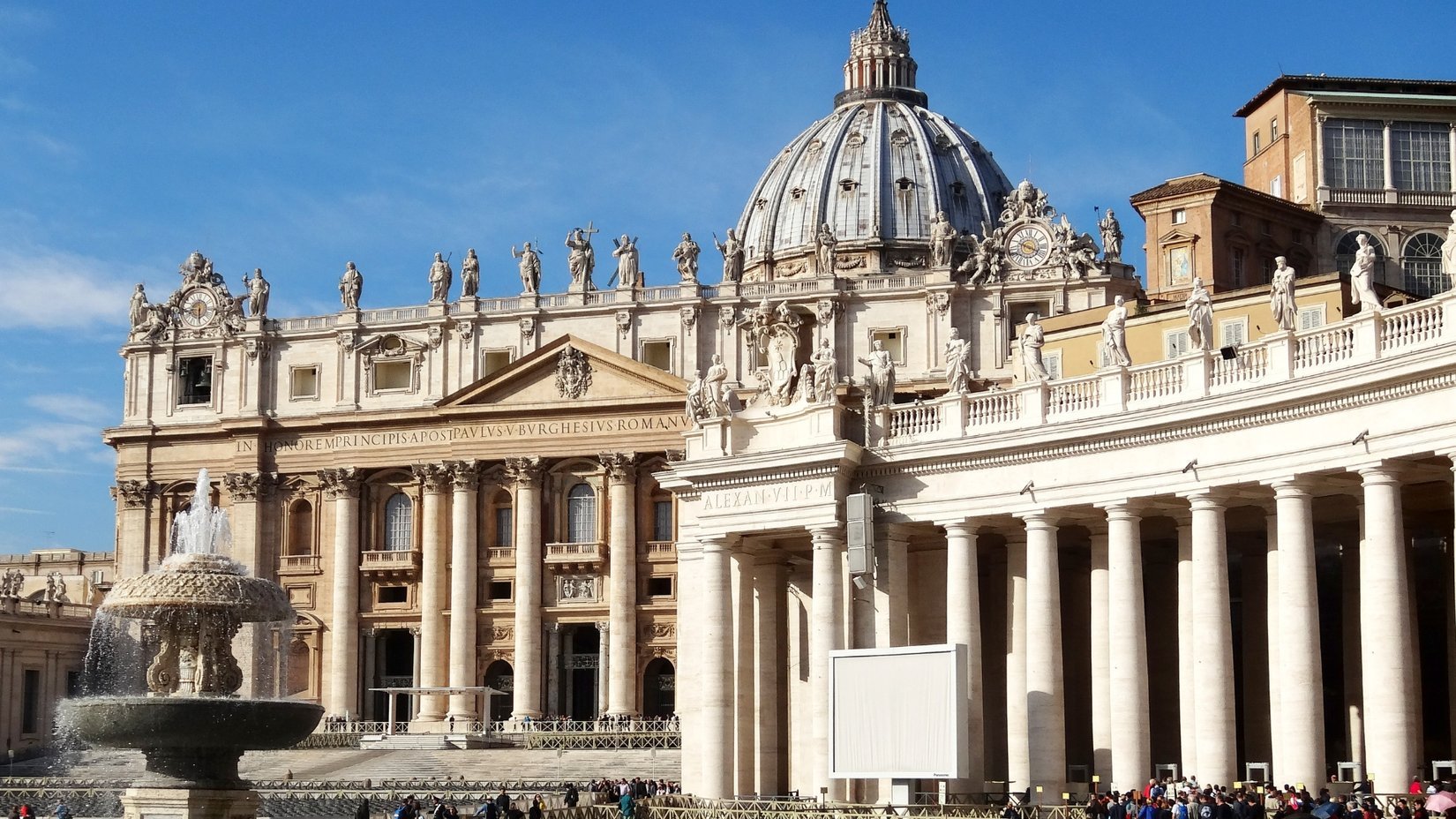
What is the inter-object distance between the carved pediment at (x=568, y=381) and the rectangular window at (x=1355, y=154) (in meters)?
31.8

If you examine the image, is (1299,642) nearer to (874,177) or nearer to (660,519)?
(660,519)

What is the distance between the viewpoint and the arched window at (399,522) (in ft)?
339

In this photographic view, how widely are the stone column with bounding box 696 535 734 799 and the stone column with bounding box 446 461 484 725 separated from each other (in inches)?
2103

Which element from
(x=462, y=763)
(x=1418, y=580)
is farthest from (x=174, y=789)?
(x=462, y=763)

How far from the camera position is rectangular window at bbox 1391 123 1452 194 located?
7369 centimetres

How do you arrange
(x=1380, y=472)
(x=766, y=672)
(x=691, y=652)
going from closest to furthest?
(x=1380, y=472)
(x=766, y=672)
(x=691, y=652)

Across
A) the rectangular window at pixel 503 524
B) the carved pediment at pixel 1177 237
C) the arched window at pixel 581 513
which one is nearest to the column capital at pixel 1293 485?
the carved pediment at pixel 1177 237

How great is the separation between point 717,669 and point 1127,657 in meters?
9.32

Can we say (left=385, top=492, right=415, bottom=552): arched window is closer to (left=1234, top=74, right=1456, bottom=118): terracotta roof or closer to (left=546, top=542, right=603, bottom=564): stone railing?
(left=546, top=542, right=603, bottom=564): stone railing

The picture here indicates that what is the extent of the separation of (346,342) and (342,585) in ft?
37.3

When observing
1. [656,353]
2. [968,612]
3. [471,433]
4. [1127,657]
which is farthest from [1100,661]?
[471,433]

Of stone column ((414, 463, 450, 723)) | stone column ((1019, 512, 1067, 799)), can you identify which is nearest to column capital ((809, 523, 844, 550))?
stone column ((1019, 512, 1067, 799))

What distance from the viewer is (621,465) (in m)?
98.4

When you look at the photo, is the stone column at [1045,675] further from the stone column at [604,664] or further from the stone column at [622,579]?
the stone column at [604,664]
